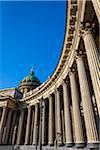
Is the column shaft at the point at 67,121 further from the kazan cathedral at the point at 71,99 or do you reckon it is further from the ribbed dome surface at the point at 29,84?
the ribbed dome surface at the point at 29,84

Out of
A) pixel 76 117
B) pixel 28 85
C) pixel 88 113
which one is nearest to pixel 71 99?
pixel 76 117

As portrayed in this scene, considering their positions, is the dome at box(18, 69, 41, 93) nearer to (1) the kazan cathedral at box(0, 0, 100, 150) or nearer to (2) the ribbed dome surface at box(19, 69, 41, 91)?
(2) the ribbed dome surface at box(19, 69, 41, 91)

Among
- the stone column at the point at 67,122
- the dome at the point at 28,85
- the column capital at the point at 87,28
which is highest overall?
the dome at the point at 28,85

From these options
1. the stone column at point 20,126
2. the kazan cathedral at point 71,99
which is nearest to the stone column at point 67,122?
the kazan cathedral at point 71,99

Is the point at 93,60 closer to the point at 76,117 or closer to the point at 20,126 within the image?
the point at 76,117

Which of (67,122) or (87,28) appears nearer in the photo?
(87,28)

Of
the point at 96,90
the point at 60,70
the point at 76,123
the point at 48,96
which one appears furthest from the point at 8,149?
the point at 96,90

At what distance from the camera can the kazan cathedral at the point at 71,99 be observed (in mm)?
13539

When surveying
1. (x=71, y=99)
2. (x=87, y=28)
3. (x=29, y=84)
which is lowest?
(x=71, y=99)

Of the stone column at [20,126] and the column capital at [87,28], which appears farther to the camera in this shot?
the stone column at [20,126]

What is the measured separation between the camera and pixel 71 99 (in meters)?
28.6

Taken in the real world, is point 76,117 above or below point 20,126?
below

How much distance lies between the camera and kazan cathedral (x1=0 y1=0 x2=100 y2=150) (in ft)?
44.4

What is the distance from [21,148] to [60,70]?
79.3 feet
